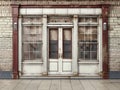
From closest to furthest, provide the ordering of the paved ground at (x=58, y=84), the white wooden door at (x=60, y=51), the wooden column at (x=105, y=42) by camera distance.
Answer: the paved ground at (x=58, y=84) < the wooden column at (x=105, y=42) < the white wooden door at (x=60, y=51)

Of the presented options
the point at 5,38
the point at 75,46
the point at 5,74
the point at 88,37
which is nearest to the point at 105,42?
the point at 88,37

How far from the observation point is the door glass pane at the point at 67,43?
17.2 meters

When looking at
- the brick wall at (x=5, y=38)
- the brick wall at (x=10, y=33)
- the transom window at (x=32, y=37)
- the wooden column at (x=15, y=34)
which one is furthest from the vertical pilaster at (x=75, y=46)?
the brick wall at (x=5, y=38)

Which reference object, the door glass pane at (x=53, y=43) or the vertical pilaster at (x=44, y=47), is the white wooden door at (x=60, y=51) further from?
the vertical pilaster at (x=44, y=47)

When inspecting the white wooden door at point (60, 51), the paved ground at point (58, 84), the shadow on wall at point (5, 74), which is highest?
the white wooden door at point (60, 51)

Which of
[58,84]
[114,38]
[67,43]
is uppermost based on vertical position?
[114,38]

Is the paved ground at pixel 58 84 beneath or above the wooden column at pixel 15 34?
beneath

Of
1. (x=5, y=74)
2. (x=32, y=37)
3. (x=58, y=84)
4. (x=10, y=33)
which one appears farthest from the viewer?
(x=32, y=37)

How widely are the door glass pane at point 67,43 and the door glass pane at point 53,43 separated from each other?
0.41 m

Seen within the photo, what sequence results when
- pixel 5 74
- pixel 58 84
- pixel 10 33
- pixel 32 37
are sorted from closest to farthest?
pixel 58 84 → pixel 5 74 → pixel 10 33 → pixel 32 37

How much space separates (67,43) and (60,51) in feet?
1.80

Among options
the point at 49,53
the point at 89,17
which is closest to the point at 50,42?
the point at 49,53

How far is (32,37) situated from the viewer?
17125mm

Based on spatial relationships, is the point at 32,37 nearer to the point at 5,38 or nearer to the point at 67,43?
the point at 5,38
